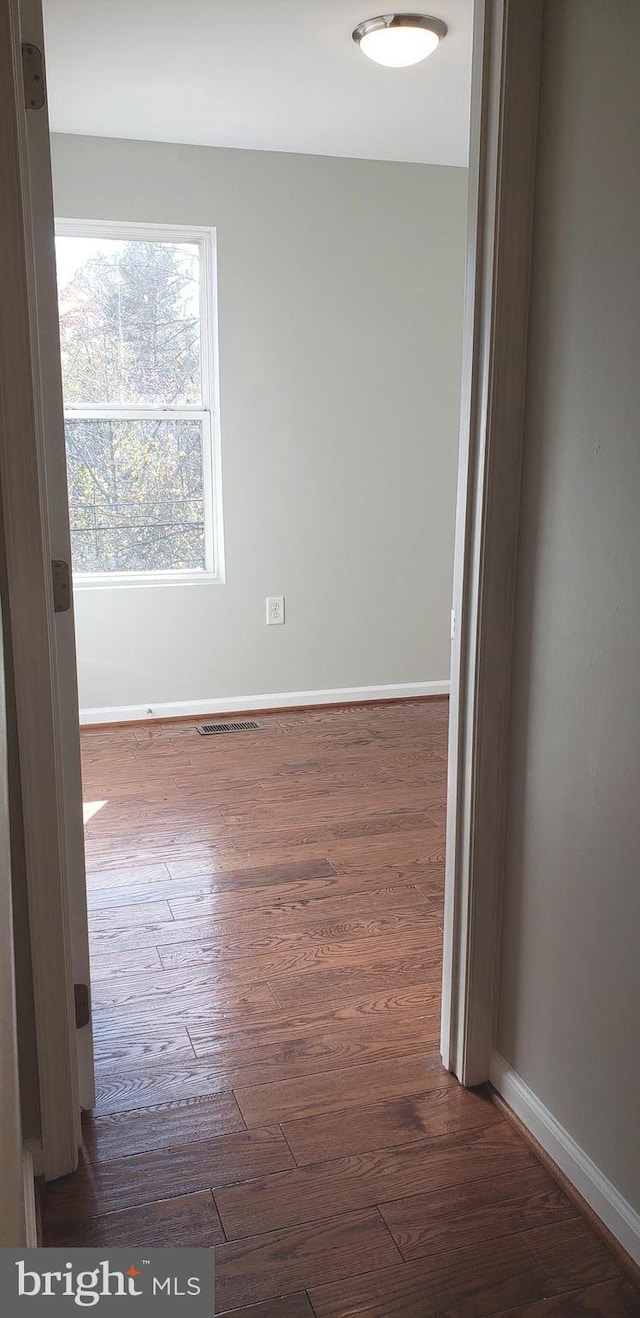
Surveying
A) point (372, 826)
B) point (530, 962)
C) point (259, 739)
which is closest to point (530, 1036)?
point (530, 962)

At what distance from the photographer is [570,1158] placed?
1682 millimetres

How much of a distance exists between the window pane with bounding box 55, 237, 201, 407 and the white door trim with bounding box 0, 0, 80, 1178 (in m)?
2.72

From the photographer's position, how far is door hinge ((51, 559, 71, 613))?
1698 mm

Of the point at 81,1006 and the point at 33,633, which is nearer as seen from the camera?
the point at 33,633

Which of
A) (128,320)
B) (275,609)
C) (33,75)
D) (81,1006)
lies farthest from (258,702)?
(33,75)

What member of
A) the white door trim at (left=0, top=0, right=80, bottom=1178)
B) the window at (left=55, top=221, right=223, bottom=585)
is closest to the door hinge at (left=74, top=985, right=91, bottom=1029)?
the white door trim at (left=0, top=0, right=80, bottom=1178)

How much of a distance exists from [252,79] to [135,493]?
5.46 ft

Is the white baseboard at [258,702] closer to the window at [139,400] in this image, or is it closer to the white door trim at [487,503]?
the window at [139,400]

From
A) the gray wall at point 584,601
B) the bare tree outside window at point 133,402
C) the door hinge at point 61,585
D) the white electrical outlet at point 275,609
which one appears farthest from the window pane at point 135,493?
the gray wall at point 584,601

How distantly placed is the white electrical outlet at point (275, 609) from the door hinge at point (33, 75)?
2.99 meters

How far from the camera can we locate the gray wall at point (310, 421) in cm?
416

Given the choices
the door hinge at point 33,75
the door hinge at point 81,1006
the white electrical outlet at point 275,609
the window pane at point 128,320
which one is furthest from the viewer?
the white electrical outlet at point 275,609

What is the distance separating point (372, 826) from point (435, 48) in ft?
7.82

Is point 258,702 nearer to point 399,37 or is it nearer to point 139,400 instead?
point 139,400
